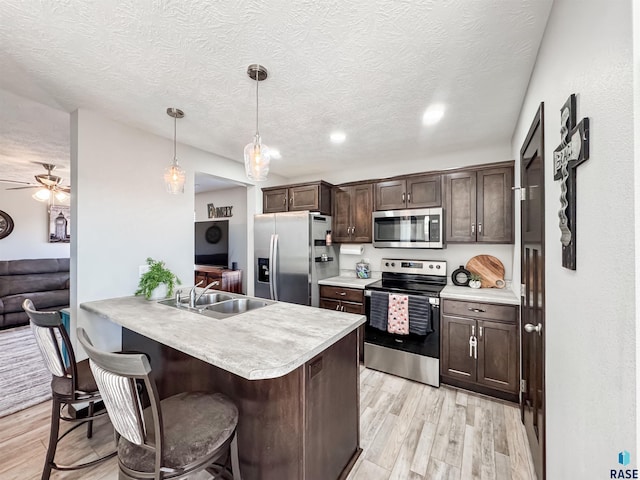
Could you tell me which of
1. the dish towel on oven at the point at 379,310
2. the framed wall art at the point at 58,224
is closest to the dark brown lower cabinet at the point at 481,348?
the dish towel on oven at the point at 379,310

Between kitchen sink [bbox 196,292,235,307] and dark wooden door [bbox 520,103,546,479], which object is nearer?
dark wooden door [bbox 520,103,546,479]

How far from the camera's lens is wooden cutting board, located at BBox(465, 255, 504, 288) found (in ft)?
9.72

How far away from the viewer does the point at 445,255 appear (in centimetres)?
330

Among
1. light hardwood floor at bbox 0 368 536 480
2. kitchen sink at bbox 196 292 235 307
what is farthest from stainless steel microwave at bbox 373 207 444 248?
kitchen sink at bbox 196 292 235 307

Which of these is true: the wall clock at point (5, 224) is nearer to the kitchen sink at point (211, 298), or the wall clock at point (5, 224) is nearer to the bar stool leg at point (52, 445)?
the kitchen sink at point (211, 298)

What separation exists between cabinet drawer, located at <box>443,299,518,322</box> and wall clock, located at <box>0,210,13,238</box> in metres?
7.28

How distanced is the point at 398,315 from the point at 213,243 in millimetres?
4021

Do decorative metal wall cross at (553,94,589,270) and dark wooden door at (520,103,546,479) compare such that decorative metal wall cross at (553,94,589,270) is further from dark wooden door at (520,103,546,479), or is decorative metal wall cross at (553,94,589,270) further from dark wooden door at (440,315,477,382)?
dark wooden door at (440,315,477,382)

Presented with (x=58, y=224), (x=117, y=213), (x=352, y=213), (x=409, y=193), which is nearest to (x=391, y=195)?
(x=409, y=193)

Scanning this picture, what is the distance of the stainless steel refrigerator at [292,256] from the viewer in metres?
3.42

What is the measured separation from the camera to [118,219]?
8.04 ft

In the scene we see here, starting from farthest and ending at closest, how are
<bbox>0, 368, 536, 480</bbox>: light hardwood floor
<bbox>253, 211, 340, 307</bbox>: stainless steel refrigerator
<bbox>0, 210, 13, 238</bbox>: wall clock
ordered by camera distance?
<bbox>0, 210, 13, 238</bbox>: wall clock < <bbox>253, 211, 340, 307</bbox>: stainless steel refrigerator < <bbox>0, 368, 536, 480</bbox>: light hardwood floor

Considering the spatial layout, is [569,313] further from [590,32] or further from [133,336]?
[133,336]

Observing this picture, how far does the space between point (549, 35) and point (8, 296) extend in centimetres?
712
